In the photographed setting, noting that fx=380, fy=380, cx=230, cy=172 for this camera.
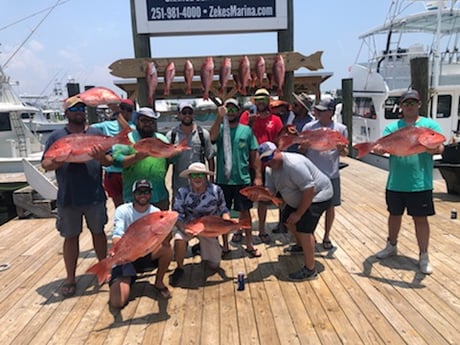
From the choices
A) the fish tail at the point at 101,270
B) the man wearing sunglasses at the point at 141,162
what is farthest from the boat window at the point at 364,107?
the fish tail at the point at 101,270

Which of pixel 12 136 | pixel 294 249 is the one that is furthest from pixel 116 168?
pixel 12 136

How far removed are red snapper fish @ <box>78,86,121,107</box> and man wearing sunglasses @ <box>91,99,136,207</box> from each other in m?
0.41

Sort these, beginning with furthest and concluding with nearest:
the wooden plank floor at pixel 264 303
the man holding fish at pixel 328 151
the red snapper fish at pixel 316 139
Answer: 1. the man holding fish at pixel 328 151
2. the red snapper fish at pixel 316 139
3. the wooden plank floor at pixel 264 303

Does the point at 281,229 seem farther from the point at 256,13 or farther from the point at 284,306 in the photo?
Result: the point at 256,13

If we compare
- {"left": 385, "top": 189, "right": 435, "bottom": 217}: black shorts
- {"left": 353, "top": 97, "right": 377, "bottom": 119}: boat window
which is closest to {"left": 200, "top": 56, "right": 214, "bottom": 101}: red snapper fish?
{"left": 385, "top": 189, "right": 435, "bottom": 217}: black shorts

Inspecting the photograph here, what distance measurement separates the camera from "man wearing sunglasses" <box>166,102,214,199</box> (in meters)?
3.99

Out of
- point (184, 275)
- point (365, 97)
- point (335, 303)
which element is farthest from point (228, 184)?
point (365, 97)

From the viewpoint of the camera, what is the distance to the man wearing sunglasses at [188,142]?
3.99 metres

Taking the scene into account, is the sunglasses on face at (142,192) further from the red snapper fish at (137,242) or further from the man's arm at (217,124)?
the man's arm at (217,124)

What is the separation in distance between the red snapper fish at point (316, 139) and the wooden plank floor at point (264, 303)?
49.7 inches

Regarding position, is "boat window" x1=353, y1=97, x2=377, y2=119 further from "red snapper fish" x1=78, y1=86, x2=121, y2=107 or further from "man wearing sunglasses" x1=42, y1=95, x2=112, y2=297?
"man wearing sunglasses" x1=42, y1=95, x2=112, y2=297

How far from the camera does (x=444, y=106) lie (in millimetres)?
13234

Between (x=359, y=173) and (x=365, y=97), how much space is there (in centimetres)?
735

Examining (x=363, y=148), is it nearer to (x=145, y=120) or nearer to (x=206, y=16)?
(x=145, y=120)
